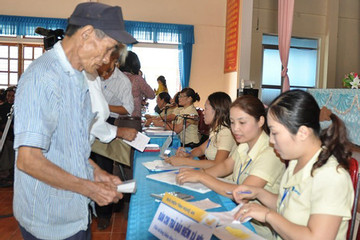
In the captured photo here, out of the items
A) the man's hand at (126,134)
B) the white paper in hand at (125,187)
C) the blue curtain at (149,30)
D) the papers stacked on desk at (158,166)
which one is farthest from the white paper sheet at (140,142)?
the blue curtain at (149,30)

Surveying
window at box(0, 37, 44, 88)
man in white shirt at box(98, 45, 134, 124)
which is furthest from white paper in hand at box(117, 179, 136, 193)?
window at box(0, 37, 44, 88)

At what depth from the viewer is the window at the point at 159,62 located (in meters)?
8.16

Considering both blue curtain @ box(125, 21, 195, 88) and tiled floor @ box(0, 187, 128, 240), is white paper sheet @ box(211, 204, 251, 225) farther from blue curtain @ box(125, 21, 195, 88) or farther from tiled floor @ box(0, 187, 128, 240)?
blue curtain @ box(125, 21, 195, 88)

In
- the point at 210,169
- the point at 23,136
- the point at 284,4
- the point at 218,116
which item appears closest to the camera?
the point at 23,136

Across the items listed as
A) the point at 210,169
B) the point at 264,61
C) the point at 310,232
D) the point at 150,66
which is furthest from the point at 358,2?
the point at 310,232

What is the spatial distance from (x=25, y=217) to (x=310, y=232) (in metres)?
0.83

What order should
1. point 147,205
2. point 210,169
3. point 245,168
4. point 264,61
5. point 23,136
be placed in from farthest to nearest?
point 264,61 → point 210,169 → point 245,168 → point 147,205 → point 23,136

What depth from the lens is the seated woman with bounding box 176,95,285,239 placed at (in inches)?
58.3

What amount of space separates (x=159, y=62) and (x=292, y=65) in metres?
3.28

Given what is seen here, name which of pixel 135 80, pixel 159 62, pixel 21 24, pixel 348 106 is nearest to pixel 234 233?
pixel 135 80

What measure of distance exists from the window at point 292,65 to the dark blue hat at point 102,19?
7414 millimetres

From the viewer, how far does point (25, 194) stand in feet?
3.18

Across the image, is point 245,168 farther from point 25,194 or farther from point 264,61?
point 264,61

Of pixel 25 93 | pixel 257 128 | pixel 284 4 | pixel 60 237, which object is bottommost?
pixel 60 237
